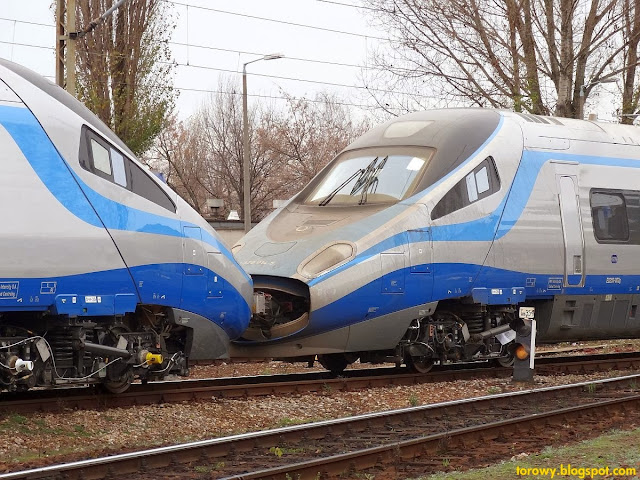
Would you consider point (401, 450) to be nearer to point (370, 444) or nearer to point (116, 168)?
point (370, 444)

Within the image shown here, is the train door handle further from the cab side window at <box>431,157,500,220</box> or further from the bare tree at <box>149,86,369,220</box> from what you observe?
the bare tree at <box>149,86,369,220</box>

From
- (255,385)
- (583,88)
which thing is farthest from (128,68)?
(255,385)

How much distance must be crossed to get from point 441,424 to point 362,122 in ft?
180

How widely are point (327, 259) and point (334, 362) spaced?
2778 millimetres

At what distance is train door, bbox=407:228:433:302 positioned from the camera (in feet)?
45.5

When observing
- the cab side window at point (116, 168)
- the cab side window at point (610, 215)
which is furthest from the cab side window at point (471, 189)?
the cab side window at point (116, 168)

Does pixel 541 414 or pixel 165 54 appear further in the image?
pixel 165 54

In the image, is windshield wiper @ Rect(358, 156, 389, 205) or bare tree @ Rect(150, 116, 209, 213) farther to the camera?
bare tree @ Rect(150, 116, 209, 213)

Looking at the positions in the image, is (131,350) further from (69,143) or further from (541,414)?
(541,414)

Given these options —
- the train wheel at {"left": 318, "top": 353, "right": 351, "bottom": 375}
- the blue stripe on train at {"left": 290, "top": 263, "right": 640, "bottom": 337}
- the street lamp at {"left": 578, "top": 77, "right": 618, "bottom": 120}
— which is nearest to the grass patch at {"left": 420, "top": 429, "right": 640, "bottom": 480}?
the blue stripe on train at {"left": 290, "top": 263, "right": 640, "bottom": 337}

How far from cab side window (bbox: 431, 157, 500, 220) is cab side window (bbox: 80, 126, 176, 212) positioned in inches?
160

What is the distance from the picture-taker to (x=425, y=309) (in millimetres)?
14172

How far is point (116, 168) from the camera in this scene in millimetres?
11547

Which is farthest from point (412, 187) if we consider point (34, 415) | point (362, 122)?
point (362, 122)
